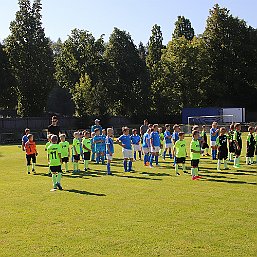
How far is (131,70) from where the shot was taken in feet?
240

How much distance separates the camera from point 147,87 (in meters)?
71.1

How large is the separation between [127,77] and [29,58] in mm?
16846

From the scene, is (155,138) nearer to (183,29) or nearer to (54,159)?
(54,159)

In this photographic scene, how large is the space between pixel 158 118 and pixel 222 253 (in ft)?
203

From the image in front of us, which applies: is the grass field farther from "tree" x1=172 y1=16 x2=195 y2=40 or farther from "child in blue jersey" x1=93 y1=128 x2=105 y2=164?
"tree" x1=172 y1=16 x2=195 y2=40

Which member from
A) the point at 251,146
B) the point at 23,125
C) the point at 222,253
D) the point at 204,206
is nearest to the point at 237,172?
the point at 251,146

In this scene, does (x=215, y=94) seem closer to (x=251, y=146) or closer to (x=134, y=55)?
(x=134, y=55)

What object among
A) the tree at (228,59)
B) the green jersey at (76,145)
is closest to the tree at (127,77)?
the tree at (228,59)

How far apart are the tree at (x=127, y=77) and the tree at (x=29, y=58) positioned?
11923mm

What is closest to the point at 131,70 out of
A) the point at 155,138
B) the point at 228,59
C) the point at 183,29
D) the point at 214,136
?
the point at 183,29

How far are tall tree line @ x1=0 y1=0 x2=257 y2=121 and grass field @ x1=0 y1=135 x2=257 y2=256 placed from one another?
158ft

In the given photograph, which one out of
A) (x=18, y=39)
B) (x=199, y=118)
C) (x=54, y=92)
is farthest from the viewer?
(x=54, y=92)

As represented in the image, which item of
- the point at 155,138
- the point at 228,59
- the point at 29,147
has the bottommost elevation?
the point at 29,147

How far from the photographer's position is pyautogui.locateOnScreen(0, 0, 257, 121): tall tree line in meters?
66.0
